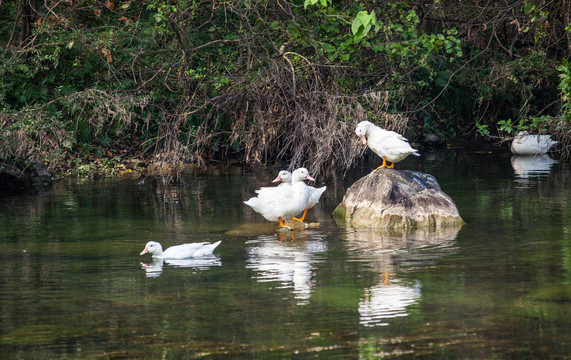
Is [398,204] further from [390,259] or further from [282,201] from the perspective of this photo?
[390,259]

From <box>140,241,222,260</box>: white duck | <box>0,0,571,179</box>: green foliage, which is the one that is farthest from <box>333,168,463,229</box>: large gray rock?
<box>0,0,571,179</box>: green foliage

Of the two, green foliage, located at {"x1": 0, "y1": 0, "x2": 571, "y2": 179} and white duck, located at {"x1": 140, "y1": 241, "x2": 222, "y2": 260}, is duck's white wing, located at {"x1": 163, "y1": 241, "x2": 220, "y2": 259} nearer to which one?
white duck, located at {"x1": 140, "y1": 241, "x2": 222, "y2": 260}

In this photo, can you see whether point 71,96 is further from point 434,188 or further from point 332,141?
point 434,188

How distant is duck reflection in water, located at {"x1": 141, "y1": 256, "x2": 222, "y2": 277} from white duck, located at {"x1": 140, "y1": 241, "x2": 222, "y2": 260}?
6cm

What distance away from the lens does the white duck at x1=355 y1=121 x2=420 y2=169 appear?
1153 cm

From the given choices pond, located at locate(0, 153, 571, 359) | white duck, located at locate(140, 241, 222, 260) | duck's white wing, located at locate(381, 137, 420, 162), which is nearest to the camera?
pond, located at locate(0, 153, 571, 359)

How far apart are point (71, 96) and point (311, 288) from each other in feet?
36.4

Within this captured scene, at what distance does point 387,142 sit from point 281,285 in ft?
14.2

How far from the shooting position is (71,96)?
Answer: 1723 centimetres

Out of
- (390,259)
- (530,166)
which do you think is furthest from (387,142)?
(530,166)

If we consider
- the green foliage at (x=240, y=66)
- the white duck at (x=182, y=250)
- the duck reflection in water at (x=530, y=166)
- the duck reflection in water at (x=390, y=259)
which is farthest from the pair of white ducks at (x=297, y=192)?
the duck reflection in water at (x=530, y=166)

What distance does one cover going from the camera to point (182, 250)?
937cm

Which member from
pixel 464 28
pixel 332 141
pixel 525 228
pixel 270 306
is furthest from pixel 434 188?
pixel 464 28

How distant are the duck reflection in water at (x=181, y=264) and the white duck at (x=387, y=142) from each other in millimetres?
3569
